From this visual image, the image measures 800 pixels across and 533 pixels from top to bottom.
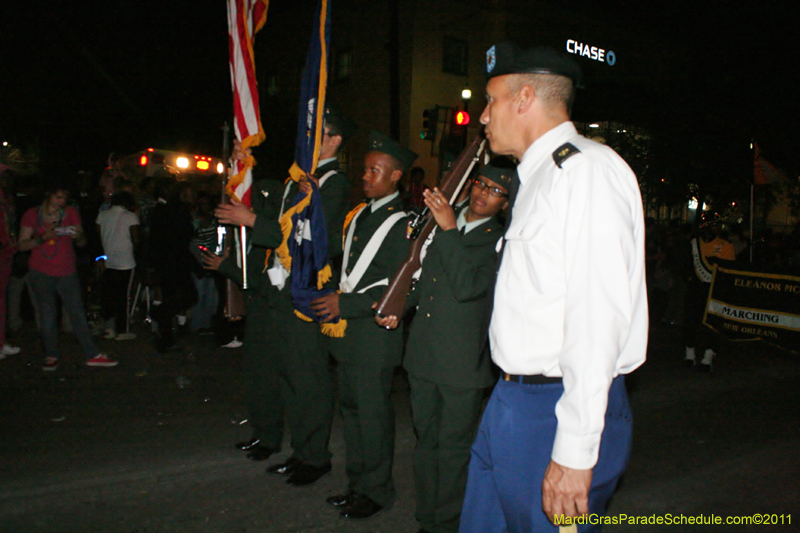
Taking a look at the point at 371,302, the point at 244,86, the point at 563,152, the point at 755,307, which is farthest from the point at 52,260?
the point at 755,307

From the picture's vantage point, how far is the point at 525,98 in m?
1.96

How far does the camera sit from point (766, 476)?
459 centimetres

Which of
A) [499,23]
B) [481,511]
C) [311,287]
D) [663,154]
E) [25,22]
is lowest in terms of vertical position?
[481,511]

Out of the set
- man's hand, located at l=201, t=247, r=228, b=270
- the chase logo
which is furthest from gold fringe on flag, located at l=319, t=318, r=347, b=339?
the chase logo

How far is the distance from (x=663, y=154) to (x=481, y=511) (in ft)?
49.2

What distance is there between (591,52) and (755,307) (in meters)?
15.7

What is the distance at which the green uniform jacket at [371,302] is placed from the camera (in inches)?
137

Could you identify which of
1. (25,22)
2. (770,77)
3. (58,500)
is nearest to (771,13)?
(770,77)

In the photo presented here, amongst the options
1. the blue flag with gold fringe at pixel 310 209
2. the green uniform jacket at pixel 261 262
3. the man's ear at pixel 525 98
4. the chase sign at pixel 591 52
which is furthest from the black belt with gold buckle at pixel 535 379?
the chase sign at pixel 591 52

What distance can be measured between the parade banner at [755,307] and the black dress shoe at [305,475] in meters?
6.02

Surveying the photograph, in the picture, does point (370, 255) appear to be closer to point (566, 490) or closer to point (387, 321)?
point (387, 321)

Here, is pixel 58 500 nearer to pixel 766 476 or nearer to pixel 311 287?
pixel 311 287

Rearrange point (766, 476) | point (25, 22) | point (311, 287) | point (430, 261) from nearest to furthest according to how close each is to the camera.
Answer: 1. point (430, 261)
2. point (311, 287)
3. point (766, 476)
4. point (25, 22)

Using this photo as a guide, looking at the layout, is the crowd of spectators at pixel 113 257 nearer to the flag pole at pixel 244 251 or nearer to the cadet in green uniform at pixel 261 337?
the cadet in green uniform at pixel 261 337
